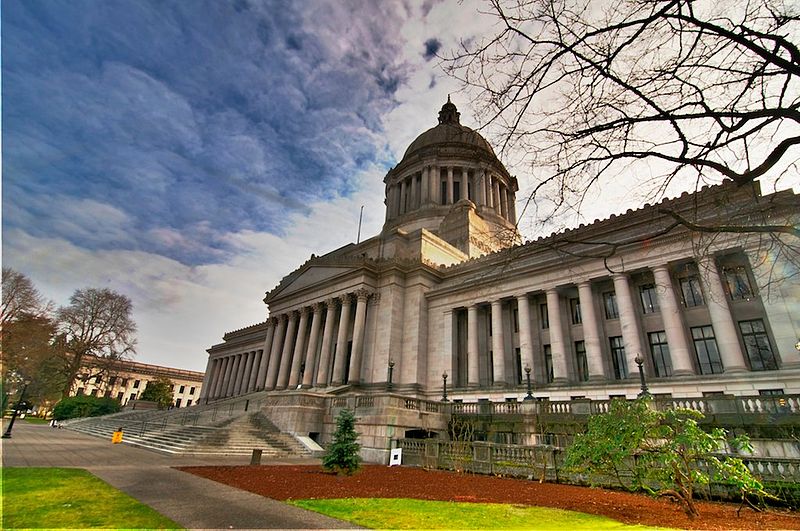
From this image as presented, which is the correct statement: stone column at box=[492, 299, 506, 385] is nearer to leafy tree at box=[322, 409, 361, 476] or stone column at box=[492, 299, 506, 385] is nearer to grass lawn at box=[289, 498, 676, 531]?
leafy tree at box=[322, 409, 361, 476]

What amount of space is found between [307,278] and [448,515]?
3904cm

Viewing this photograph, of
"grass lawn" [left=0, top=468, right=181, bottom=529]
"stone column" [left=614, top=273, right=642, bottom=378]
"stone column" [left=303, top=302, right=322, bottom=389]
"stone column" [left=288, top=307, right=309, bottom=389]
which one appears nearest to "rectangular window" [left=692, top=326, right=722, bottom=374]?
"stone column" [left=614, top=273, right=642, bottom=378]

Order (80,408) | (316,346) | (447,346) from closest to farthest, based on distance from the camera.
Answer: (447,346) → (316,346) → (80,408)

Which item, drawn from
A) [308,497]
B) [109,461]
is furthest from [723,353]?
[109,461]

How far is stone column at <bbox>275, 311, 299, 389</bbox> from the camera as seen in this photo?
139ft

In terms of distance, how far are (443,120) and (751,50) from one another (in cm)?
6834

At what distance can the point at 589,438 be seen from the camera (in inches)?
390

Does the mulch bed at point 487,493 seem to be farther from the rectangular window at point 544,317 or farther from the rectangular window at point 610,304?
the rectangular window at point 610,304

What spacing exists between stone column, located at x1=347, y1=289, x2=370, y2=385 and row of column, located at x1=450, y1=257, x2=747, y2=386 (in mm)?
Result: 10150

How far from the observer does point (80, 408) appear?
154ft

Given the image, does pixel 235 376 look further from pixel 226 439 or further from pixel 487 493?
pixel 487 493

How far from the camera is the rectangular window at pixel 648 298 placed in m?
26.7

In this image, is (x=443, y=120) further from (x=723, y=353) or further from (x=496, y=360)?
(x=723, y=353)

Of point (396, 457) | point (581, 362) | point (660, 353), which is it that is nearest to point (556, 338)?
point (581, 362)
